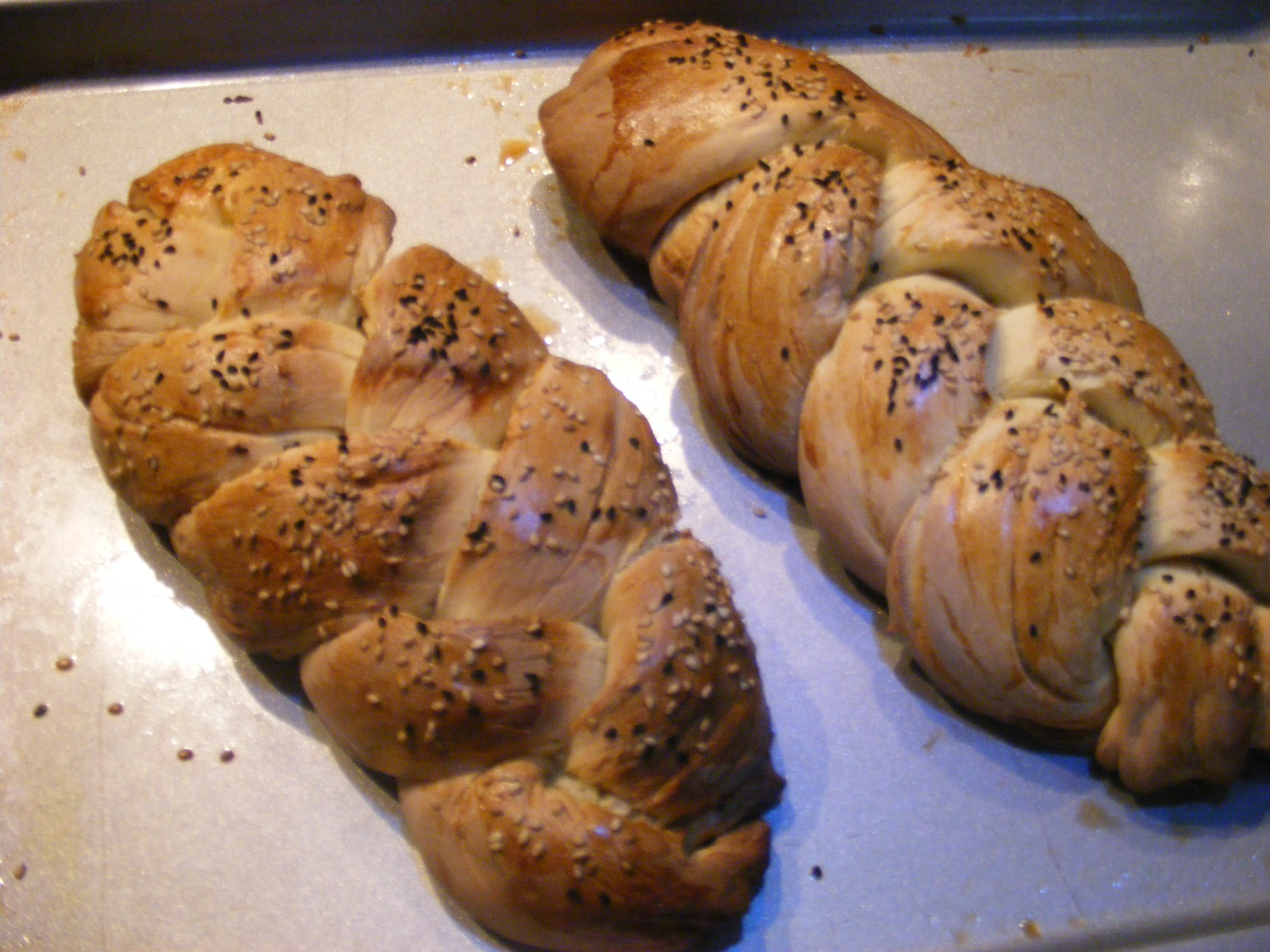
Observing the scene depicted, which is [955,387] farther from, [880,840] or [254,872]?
[254,872]

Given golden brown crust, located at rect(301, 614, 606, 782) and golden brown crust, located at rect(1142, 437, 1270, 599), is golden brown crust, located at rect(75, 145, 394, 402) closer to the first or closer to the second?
golden brown crust, located at rect(301, 614, 606, 782)

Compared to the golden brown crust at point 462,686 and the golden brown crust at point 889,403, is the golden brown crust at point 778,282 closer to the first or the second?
the golden brown crust at point 889,403

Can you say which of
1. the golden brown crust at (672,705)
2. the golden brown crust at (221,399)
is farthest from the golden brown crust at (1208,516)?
the golden brown crust at (221,399)

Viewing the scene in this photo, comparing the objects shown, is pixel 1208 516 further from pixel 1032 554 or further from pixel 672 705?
pixel 672 705

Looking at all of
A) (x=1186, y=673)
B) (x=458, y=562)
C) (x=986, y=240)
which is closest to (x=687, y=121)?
(x=986, y=240)

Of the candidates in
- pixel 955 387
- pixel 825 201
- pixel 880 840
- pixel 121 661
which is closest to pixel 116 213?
pixel 121 661

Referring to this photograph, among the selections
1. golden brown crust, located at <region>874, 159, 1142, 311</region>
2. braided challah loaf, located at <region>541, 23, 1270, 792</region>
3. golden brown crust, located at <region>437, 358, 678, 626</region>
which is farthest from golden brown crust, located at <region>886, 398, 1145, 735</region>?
golden brown crust, located at <region>437, 358, 678, 626</region>
